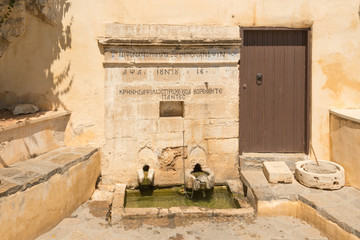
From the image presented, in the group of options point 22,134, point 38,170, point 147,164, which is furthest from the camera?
point 147,164

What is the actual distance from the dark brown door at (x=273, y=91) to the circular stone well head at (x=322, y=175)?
879 mm

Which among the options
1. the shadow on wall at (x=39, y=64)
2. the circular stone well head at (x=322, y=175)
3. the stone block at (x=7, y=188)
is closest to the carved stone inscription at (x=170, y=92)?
the shadow on wall at (x=39, y=64)

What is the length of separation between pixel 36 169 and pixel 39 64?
222 centimetres

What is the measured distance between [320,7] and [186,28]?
2.51 m

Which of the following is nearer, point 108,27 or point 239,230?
point 239,230

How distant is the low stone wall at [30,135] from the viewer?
4.45 metres

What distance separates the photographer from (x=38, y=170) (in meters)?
4.31

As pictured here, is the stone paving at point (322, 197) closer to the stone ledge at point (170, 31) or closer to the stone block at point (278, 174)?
the stone block at point (278, 174)

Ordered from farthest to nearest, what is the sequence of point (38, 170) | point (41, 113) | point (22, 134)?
point (41, 113), point (22, 134), point (38, 170)

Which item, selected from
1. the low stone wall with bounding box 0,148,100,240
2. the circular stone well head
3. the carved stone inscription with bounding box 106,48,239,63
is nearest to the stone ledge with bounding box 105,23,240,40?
the carved stone inscription with bounding box 106,48,239,63

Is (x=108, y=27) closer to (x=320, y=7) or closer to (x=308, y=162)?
(x=320, y=7)

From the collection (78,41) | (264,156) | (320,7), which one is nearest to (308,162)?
(264,156)

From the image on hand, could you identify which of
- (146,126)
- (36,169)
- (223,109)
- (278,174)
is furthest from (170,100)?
(36,169)

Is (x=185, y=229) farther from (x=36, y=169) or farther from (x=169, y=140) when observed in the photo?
(x=36, y=169)
